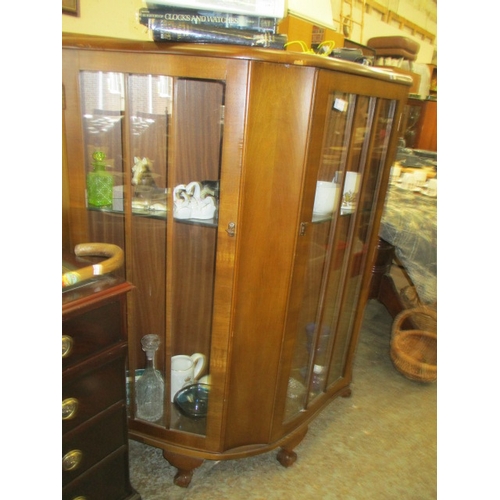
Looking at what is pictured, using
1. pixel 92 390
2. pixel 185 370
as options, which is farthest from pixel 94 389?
pixel 185 370

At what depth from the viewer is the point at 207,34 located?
92 centimetres

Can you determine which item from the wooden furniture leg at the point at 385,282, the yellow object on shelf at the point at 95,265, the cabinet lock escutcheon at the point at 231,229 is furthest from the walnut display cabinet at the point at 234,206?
the wooden furniture leg at the point at 385,282

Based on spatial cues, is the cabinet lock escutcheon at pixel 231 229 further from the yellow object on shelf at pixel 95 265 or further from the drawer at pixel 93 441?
the drawer at pixel 93 441

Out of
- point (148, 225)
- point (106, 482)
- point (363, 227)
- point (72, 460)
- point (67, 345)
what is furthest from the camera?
point (363, 227)

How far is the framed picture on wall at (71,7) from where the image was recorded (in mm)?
1237

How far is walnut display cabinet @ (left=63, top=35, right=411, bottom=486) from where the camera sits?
0.98m

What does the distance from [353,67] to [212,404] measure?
1079mm

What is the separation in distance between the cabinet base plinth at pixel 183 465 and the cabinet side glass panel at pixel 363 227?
2.14 ft

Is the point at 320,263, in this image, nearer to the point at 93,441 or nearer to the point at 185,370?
the point at 185,370

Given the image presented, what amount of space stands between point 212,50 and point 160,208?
1.64ft
